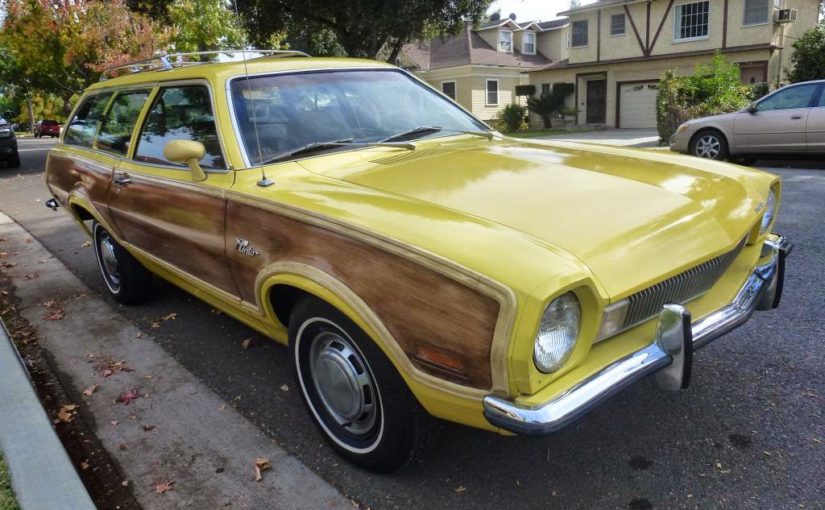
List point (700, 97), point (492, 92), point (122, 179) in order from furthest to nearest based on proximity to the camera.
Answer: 1. point (492, 92)
2. point (700, 97)
3. point (122, 179)

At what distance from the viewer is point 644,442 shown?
9.07ft

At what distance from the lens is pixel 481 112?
3347 cm

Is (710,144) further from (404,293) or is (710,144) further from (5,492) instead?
(5,492)

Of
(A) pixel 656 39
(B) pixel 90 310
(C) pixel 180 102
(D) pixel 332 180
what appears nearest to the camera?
(D) pixel 332 180

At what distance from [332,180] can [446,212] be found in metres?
0.73

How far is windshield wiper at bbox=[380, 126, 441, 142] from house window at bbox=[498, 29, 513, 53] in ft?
111

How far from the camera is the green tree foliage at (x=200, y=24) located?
19.4 meters

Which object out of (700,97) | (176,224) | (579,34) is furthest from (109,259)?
(579,34)

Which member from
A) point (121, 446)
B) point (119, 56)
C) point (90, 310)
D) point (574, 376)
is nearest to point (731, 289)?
point (574, 376)

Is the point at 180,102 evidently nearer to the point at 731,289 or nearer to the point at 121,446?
the point at 121,446

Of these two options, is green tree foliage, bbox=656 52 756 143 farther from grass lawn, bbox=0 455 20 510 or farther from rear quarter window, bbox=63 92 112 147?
grass lawn, bbox=0 455 20 510

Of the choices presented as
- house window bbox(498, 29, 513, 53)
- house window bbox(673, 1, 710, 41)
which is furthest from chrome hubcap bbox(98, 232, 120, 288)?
house window bbox(498, 29, 513, 53)

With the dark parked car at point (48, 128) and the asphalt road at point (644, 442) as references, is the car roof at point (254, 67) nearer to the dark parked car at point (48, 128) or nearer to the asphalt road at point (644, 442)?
the asphalt road at point (644, 442)

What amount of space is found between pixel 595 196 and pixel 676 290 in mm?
494
